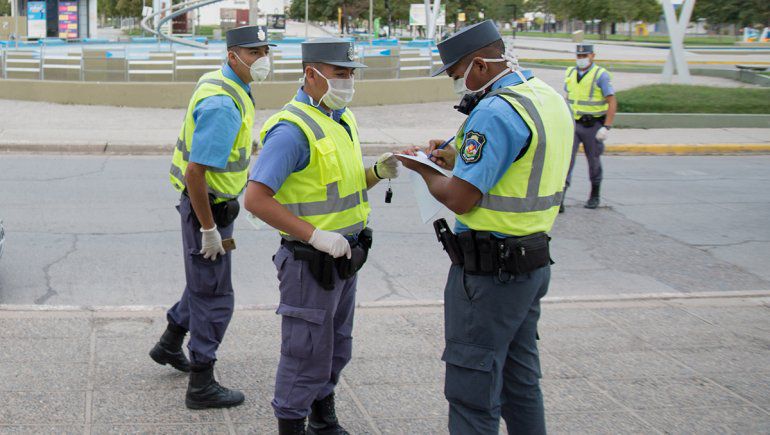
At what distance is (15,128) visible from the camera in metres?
16.4

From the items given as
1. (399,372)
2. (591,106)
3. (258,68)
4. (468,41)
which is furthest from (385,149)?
(468,41)

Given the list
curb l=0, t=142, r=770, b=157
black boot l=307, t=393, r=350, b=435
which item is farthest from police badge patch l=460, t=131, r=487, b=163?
curb l=0, t=142, r=770, b=157

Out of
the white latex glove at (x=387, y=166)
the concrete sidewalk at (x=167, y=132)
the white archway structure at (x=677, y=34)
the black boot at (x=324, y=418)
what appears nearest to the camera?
the white latex glove at (x=387, y=166)

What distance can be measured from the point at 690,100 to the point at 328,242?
60.3 feet

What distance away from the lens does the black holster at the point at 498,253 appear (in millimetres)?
3596

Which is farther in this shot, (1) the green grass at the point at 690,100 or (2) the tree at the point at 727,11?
(2) the tree at the point at 727,11

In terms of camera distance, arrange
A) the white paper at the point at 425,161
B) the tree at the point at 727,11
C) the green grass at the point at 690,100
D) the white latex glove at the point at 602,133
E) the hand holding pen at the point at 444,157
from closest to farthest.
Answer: the white paper at the point at 425,161, the hand holding pen at the point at 444,157, the white latex glove at the point at 602,133, the green grass at the point at 690,100, the tree at the point at 727,11

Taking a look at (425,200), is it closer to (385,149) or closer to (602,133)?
(602,133)

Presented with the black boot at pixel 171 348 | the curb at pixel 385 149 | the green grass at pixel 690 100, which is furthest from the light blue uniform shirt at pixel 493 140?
the green grass at pixel 690 100

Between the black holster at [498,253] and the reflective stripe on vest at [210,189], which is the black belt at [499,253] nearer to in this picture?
the black holster at [498,253]

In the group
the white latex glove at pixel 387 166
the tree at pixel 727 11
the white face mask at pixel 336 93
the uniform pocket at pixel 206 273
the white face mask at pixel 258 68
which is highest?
the tree at pixel 727 11

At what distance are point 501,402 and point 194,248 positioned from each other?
5.76ft

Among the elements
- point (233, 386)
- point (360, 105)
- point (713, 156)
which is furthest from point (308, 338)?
point (360, 105)

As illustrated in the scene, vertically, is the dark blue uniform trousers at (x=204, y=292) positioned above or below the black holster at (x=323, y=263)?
below
